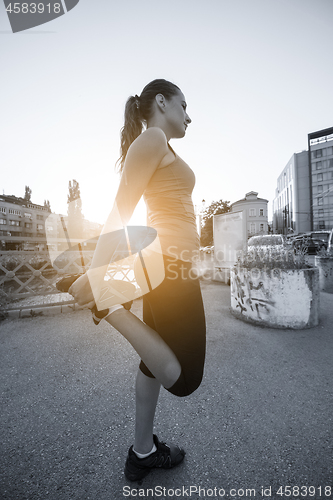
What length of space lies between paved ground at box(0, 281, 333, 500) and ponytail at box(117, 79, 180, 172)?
212cm

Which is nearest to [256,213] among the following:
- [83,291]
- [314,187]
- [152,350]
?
[314,187]

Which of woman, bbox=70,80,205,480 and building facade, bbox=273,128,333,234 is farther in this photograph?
building facade, bbox=273,128,333,234

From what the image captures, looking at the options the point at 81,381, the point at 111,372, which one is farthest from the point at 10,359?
the point at 111,372

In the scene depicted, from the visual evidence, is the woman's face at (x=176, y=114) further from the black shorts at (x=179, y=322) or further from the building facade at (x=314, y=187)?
the building facade at (x=314, y=187)

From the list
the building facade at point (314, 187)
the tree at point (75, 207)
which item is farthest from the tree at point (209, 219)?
the tree at point (75, 207)

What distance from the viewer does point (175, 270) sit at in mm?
1156

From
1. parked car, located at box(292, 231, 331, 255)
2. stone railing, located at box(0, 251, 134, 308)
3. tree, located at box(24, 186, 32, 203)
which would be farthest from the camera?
tree, located at box(24, 186, 32, 203)

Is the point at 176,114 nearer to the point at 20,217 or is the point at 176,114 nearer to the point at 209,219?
the point at 209,219

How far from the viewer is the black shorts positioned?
1129 millimetres

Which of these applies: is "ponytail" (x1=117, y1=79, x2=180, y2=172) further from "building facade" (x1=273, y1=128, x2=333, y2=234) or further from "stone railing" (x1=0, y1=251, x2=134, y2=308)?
"building facade" (x1=273, y1=128, x2=333, y2=234)

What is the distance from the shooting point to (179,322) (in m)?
1.14

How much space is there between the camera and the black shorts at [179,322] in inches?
44.4

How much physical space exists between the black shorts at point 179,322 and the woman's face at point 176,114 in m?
0.77

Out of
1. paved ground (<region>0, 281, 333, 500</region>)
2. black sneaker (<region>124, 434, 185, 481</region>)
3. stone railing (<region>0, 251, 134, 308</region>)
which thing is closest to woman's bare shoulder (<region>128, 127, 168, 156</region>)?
black sneaker (<region>124, 434, 185, 481</region>)
